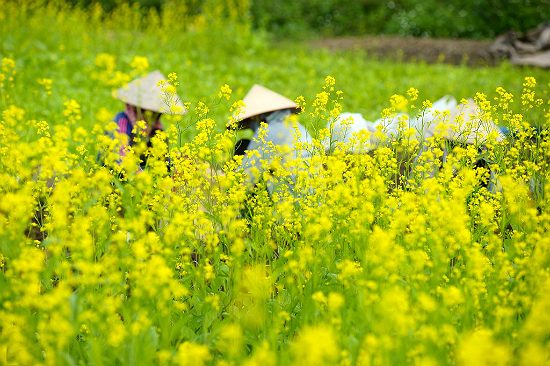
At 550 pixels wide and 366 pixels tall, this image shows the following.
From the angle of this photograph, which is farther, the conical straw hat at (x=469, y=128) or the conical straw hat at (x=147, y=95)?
the conical straw hat at (x=147, y=95)

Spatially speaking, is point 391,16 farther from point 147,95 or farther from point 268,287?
point 268,287

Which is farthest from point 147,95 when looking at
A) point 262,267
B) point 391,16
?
point 391,16

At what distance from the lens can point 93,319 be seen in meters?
2.54

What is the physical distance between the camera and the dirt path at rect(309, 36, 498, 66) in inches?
533

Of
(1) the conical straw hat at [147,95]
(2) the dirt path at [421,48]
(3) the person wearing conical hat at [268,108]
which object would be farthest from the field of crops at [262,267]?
(2) the dirt path at [421,48]

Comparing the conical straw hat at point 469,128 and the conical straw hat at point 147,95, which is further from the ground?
the conical straw hat at point 147,95

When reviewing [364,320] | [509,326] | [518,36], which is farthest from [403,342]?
[518,36]

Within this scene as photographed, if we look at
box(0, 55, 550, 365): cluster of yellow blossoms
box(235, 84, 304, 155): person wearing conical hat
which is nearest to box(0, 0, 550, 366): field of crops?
box(0, 55, 550, 365): cluster of yellow blossoms

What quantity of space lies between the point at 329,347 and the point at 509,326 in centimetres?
107

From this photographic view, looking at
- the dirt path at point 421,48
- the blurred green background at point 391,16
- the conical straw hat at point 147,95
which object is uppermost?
the blurred green background at point 391,16

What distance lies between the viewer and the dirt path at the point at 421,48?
13.5m

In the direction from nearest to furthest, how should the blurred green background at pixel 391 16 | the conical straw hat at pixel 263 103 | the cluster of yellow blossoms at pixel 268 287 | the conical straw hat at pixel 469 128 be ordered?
the cluster of yellow blossoms at pixel 268 287, the conical straw hat at pixel 469 128, the conical straw hat at pixel 263 103, the blurred green background at pixel 391 16

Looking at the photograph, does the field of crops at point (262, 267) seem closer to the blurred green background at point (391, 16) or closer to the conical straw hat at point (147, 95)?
the conical straw hat at point (147, 95)

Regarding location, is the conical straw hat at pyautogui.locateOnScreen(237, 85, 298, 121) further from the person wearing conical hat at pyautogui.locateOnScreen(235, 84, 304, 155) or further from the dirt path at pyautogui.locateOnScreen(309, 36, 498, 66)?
the dirt path at pyautogui.locateOnScreen(309, 36, 498, 66)
